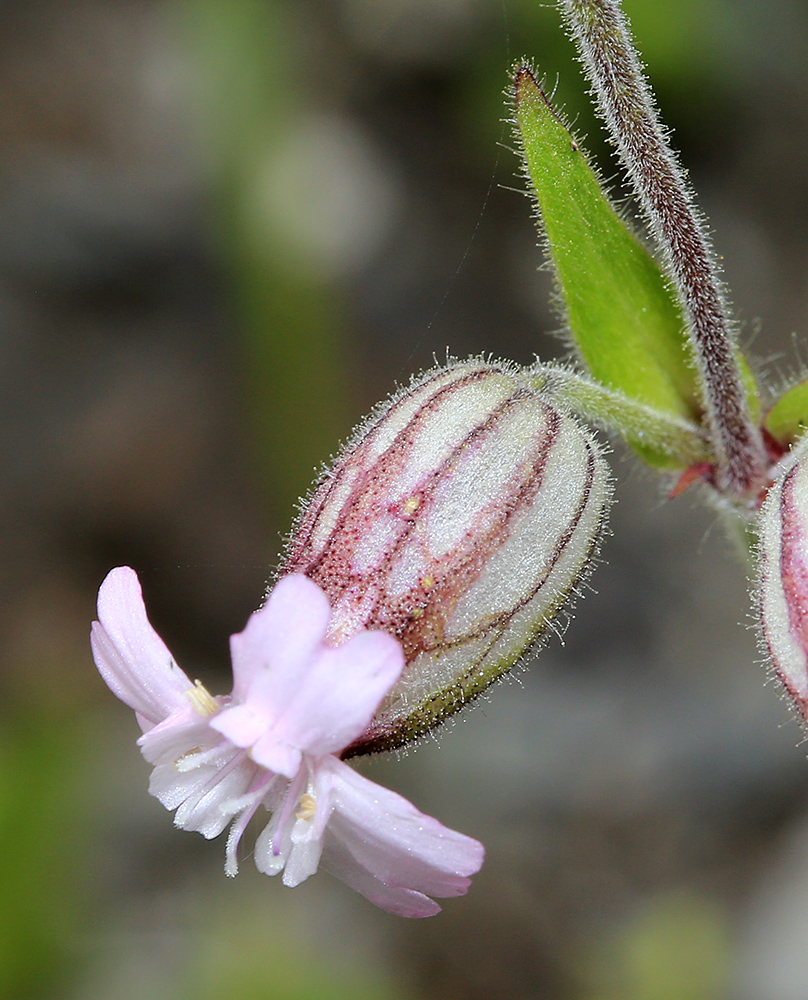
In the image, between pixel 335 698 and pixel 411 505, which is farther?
pixel 411 505

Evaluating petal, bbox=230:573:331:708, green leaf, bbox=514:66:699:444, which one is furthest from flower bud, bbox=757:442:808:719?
petal, bbox=230:573:331:708

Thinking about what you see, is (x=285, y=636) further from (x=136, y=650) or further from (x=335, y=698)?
(x=136, y=650)

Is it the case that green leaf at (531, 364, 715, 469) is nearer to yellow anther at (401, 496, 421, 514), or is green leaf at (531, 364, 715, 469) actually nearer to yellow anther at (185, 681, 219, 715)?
yellow anther at (401, 496, 421, 514)

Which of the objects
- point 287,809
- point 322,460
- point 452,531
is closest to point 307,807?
point 287,809

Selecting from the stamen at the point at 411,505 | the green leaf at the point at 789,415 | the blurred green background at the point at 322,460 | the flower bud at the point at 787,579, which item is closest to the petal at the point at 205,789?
the stamen at the point at 411,505

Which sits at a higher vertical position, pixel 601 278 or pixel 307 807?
pixel 601 278

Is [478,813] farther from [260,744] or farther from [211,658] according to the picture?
[260,744]
